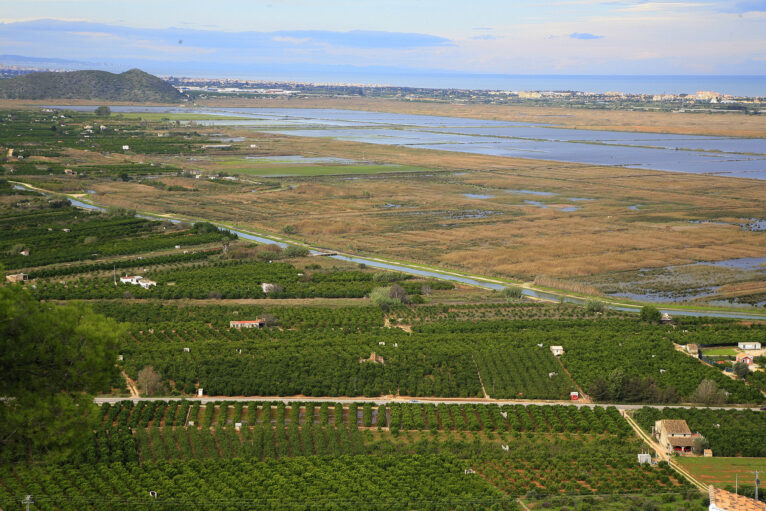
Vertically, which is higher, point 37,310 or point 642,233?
point 37,310

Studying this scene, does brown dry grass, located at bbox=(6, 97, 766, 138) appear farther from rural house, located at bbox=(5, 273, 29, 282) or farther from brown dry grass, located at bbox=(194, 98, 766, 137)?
rural house, located at bbox=(5, 273, 29, 282)

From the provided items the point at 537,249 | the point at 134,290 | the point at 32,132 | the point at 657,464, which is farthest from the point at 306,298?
the point at 32,132

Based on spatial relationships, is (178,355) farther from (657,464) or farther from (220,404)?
(657,464)

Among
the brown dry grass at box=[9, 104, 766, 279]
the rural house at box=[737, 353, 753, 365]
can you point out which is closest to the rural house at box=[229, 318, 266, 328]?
the brown dry grass at box=[9, 104, 766, 279]

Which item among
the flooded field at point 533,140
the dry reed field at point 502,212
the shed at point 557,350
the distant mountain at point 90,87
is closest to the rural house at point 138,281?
the dry reed field at point 502,212

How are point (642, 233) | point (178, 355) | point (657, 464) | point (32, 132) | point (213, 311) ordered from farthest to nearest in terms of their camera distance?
point (32, 132)
point (642, 233)
point (213, 311)
point (178, 355)
point (657, 464)
